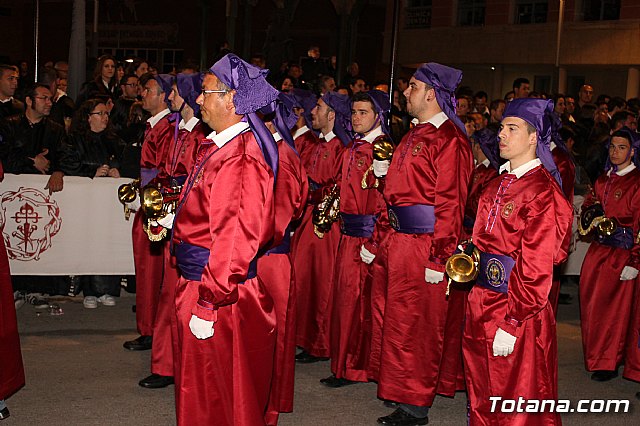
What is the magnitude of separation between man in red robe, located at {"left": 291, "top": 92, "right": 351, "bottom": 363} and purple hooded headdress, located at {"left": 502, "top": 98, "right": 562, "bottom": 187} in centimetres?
275

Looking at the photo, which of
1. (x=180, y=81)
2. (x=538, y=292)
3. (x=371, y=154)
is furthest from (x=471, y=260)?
(x=180, y=81)

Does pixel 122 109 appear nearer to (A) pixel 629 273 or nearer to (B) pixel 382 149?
(B) pixel 382 149

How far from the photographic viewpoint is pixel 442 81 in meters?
6.45

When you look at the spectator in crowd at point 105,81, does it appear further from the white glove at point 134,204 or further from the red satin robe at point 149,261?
the white glove at point 134,204

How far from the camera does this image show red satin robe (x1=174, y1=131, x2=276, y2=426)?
4.54m

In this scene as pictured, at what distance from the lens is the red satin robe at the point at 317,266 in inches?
313

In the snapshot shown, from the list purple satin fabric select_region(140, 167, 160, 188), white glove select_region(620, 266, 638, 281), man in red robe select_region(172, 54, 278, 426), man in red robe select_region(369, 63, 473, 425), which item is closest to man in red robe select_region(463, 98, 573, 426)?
man in red robe select_region(369, 63, 473, 425)

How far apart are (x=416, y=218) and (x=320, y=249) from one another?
1.78 m

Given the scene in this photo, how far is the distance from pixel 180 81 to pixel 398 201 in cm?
208

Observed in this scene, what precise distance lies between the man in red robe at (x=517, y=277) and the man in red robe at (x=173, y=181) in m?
2.46

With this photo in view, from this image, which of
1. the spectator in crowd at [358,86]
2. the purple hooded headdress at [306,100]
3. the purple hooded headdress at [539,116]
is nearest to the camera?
the purple hooded headdress at [539,116]

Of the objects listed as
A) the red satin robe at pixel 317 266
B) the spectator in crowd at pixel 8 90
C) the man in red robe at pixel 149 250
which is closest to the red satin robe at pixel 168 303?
the man in red robe at pixel 149 250

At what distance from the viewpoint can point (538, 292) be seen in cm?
495

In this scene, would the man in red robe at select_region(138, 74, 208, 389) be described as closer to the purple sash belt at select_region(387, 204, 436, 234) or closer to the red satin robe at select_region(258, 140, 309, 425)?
the red satin robe at select_region(258, 140, 309, 425)
